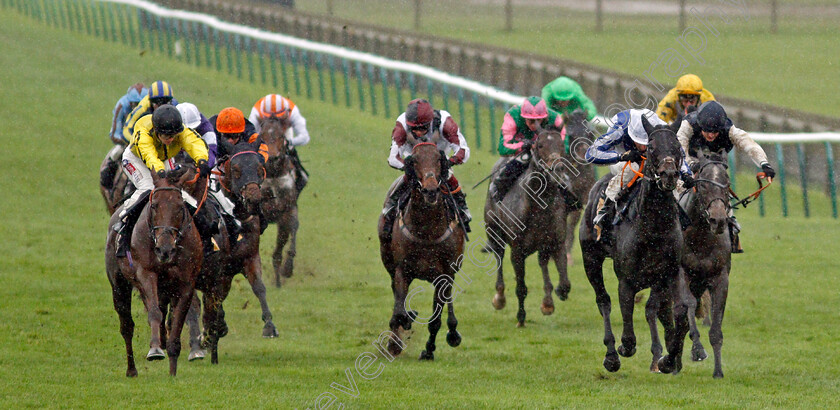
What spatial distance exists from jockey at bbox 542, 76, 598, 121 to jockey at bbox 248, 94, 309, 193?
2646 mm

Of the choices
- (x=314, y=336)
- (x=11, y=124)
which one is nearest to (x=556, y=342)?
(x=314, y=336)

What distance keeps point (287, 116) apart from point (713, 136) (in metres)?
5.06

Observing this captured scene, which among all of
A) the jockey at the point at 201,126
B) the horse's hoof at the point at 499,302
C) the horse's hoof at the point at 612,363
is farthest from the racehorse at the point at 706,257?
the jockey at the point at 201,126

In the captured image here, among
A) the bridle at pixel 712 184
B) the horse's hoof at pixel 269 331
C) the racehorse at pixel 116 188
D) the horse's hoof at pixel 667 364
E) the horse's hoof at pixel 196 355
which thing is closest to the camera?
the bridle at pixel 712 184

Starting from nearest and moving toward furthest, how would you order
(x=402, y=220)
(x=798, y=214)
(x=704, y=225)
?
(x=704, y=225)
(x=402, y=220)
(x=798, y=214)

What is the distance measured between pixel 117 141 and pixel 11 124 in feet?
33.4

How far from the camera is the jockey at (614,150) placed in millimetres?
9352

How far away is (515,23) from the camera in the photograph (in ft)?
116

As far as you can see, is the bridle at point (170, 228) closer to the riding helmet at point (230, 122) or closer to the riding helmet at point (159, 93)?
the riding helmet at point (230, 122)

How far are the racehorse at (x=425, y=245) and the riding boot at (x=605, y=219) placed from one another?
3.74ft

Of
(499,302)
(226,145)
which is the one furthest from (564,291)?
(226,145)

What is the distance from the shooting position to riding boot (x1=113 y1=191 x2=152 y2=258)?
29.5 feet

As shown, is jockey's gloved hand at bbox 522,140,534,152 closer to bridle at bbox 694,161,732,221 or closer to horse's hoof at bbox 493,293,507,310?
horse's hoof at bbox 493,293,507,310

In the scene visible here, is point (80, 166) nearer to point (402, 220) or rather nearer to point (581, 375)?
point (402, 220)
